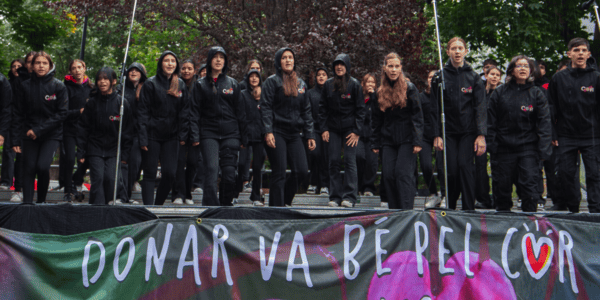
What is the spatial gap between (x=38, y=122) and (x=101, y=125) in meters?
0.78

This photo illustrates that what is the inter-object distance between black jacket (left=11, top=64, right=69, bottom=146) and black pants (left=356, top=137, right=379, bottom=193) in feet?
14.9

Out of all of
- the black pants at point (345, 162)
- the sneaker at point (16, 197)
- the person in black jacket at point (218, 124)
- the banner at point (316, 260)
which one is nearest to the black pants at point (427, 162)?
the black pants at point (345, 162)

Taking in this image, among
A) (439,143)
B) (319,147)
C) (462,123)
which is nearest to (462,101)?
(462,123)

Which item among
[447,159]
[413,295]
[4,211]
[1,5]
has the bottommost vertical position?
[413,295]

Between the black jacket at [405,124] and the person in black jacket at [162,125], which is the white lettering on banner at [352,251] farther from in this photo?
the person in black jacket at [162,125]

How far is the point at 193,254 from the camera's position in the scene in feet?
15.5

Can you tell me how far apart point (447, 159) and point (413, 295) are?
115 inches

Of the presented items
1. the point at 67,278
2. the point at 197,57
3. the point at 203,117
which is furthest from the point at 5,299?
the point at 197,57

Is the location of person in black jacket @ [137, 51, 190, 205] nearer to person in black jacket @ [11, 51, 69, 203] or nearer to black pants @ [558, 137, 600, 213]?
person in black jacket @ [11, 51, 69, 203]

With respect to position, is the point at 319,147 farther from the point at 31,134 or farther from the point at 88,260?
the point at 88,260

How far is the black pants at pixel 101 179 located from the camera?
7840mm

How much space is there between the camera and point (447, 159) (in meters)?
7.29

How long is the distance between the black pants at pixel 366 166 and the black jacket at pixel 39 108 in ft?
14.9

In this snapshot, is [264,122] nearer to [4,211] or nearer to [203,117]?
[203,117]
